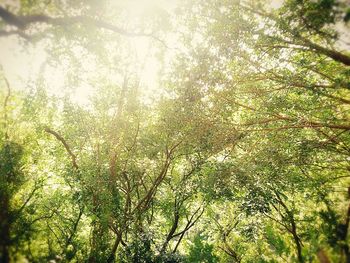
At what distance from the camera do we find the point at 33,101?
1129 cm

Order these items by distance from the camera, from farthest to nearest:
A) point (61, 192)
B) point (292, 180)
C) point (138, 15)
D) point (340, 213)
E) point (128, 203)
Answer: point (61, 192), point (128, 203), point (292, 180), point (340, 213), point (138, 15)

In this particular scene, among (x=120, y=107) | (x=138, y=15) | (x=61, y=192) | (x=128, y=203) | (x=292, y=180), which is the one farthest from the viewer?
(x=61, y=192)

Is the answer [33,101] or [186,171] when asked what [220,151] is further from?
[33,101]

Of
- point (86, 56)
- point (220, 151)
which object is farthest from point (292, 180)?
point (86, 56)

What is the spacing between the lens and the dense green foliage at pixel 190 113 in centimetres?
827

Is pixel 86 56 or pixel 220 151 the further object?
pixel 220 151

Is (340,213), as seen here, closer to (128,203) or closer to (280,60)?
(280,60)

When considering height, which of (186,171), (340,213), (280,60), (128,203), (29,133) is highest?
(280,60)

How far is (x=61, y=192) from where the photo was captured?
59.0 feet

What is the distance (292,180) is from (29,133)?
30.6 feet

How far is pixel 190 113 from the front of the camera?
32.6 feet

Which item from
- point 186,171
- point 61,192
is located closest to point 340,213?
point 186,171

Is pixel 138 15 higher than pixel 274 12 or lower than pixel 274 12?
lower

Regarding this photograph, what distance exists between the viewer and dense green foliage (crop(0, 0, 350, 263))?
8.27 meters
